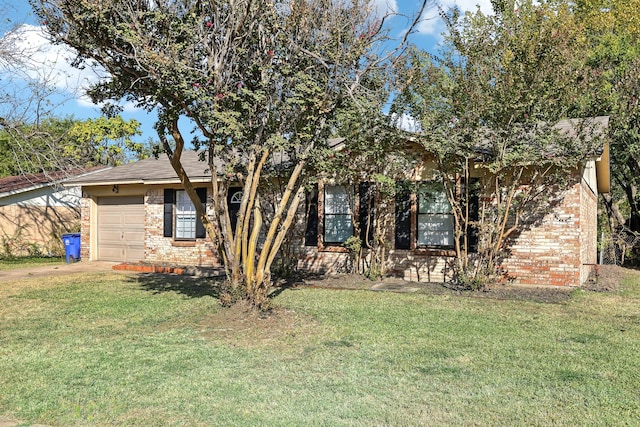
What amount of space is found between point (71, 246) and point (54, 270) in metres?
2.99

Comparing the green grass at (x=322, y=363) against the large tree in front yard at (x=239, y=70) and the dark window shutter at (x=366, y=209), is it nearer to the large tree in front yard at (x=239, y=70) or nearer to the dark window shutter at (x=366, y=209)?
the large tree in front yard at (x=239, y=70)

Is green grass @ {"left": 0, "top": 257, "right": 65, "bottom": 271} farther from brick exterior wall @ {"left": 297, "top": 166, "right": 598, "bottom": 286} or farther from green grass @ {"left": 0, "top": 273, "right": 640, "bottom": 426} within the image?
brick exterior wall @ {"left": 297, "top": 166, "right": 598, "bottom": 286}

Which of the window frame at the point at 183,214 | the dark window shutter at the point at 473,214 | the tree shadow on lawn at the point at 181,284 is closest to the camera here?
the tree shadow on lawn at the point at 181,284

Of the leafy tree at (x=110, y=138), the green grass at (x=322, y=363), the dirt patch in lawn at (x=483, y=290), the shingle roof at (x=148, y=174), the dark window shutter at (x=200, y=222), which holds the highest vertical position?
the leafy tree at (x=110, y=138)

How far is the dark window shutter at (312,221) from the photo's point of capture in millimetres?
14109

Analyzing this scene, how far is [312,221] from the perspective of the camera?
46.6 ft

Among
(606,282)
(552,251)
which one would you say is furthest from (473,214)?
(606,282)

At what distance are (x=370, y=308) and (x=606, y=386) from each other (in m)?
4.50

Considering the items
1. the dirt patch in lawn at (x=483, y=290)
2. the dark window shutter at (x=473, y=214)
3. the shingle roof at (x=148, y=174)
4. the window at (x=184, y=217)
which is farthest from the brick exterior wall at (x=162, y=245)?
the dark window shutter at (x=473, y=214)

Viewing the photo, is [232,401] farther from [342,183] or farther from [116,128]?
[116,128]

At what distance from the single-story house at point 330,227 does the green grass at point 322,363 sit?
2141 millimetres

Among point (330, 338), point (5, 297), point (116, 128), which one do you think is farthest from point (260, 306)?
point (116, 128)

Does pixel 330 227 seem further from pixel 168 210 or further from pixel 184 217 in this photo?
pixel 168 210

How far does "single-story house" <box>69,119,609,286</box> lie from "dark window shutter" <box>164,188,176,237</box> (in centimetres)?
3
